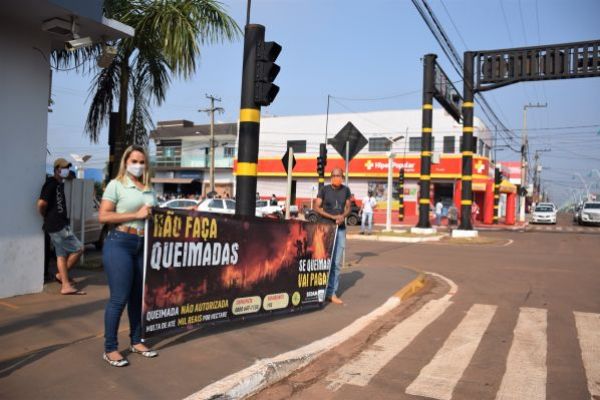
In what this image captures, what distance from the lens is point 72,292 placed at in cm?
693

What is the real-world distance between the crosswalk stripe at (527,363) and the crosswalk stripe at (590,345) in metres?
0.37

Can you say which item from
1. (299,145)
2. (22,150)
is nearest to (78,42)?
(22,150)

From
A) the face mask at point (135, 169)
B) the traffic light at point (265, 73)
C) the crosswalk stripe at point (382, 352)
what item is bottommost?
the crosswalk stripe at point (382, 352)

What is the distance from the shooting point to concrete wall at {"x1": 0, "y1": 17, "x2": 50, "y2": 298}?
6.38 meters

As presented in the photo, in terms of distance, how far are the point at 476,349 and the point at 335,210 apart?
2790 mm

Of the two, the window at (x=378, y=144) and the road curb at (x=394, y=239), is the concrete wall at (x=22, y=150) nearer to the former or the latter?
the road curb at (x=394, y=239)

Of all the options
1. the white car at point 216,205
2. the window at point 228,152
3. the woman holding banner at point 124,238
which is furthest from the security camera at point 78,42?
the window at point 228,152

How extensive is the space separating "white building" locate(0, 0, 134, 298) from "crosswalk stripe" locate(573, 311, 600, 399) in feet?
21.5

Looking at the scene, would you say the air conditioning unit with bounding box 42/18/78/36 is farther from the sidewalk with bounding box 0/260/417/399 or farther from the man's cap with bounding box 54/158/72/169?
the sidewalk with bounding box 0/260/417/399

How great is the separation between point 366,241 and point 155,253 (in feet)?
53.5

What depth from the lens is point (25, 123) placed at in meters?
6.57

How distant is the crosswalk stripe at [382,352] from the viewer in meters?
4.48

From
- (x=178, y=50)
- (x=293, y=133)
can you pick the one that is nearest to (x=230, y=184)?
(x=293, y=133)

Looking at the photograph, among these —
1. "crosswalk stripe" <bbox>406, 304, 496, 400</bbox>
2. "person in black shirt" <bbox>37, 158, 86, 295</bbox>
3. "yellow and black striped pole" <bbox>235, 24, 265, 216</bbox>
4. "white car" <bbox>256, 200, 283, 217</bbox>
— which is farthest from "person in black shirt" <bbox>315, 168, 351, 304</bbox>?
"white car" <bbox>256, 200, 283, 217</bbox>
